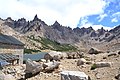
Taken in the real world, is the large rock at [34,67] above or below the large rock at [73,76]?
above

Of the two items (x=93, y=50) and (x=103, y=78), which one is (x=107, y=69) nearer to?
(x=103, y=78)

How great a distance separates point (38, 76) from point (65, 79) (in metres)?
8.47

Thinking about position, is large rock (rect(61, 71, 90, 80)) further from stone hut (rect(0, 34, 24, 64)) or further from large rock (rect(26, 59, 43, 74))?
stone hut (rect(0, 34, 24, 64))

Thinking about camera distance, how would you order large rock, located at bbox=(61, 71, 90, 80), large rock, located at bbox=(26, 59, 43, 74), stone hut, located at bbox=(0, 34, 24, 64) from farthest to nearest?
stone hut, located at bbox=(0, 34, 24, 64) → large rock, located at bbox=(26, 59, 43, 74) → large rock, located at bbox=(61, 71, 90, 80)

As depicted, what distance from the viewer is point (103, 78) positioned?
2342cm

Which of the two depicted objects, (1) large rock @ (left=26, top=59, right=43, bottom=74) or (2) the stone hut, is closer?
(1) large rock @ (left=26, top=59, right=43, bottom=74)

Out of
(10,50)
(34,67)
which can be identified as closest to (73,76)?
(34,67)

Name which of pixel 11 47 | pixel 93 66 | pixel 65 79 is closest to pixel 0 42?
pixel 11 47

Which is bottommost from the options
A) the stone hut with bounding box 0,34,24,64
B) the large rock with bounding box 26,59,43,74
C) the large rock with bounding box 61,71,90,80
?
the large rock with bounding box 61,71,90,80

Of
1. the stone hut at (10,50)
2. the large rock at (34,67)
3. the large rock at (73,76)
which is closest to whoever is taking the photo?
the large rock at (73,76)

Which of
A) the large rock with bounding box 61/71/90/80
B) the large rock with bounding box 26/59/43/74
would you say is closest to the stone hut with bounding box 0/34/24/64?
the large rock with bounding box 26/59/43/74

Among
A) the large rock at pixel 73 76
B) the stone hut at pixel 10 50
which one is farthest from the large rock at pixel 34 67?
the stone hut at pixel 10 50

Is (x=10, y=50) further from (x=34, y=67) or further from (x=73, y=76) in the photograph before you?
(x=73, y=76)

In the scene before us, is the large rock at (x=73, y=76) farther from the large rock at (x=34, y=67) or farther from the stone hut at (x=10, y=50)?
the stone hut at (x=10, y=50)
